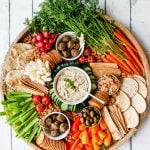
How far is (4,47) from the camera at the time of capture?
186 cm

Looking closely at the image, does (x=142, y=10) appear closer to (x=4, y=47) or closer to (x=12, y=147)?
(x=4, y=47)

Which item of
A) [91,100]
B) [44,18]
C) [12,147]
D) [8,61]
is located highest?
[44,18]

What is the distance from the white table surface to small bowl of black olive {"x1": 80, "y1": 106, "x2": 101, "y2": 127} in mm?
169

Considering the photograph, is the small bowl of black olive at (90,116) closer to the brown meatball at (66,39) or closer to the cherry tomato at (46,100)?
the cherry tomato at (46,100)

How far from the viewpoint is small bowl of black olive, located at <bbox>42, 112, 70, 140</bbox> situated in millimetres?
1687

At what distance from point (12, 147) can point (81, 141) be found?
274 mm

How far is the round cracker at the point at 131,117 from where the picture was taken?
65.9 inches

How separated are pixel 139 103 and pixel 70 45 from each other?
296 millimetres

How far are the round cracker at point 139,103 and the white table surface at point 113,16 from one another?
2.5 inches

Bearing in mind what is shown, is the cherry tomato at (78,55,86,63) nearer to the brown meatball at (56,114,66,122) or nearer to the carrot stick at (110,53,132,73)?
the carrot stick at (110,53,132,73)

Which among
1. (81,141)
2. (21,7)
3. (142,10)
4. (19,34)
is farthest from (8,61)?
(142,10)

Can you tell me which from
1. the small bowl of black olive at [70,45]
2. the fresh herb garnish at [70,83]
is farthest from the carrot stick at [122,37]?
the fresh herb garnish at [70,83]

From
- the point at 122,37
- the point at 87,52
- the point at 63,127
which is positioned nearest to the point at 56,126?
the point at 63,127

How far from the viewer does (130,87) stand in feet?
5.55
